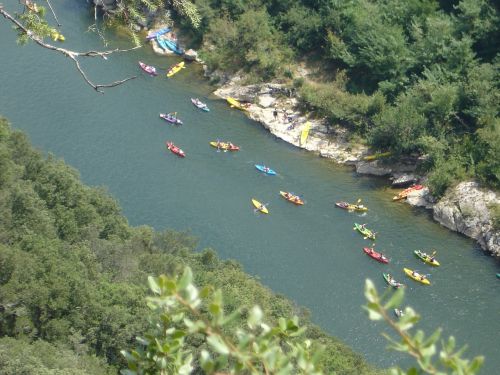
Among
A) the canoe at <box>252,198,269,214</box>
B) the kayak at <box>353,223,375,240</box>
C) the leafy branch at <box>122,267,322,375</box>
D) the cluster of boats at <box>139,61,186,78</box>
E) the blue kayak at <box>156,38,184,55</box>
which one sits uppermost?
the leafy branch at <box>122,267,322,375</box>

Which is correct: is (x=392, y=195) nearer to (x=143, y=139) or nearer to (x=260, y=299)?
(x=143, y=139)

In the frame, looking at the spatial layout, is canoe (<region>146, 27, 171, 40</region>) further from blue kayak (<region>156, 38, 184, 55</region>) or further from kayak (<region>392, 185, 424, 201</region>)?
kayak (<region>392, 185, 424, 201</region>)

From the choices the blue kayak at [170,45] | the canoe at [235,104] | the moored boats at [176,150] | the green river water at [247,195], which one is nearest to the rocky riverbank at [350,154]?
the canoe at [235,104]

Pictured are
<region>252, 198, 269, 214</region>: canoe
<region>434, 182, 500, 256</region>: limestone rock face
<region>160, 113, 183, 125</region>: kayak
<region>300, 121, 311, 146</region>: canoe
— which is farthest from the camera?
<region>300, 121, 311, 146</region>: canoe

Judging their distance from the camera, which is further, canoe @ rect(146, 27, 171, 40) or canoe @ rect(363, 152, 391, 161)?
canoe @ rect(146, 27, 171, 40)

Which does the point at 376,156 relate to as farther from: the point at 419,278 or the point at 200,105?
the point at 200,105

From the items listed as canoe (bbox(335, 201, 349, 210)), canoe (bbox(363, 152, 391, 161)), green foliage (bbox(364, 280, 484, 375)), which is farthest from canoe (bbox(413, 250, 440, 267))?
green foliage (bbox(364, 280, 484, 375))

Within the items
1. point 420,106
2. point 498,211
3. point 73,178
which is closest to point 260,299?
point 73,178
